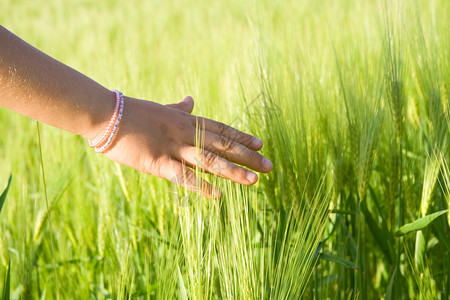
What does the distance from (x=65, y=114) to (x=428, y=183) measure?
2.09ft

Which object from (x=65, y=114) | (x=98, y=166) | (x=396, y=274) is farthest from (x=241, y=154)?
(x=98, y=166)

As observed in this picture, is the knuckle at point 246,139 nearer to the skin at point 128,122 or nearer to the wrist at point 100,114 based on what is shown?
the skin at point 128,122

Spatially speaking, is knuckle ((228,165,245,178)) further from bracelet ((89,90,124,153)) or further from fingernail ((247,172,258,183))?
bracelet ((89,90,124,153))

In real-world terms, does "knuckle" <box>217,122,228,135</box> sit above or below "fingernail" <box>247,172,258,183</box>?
above

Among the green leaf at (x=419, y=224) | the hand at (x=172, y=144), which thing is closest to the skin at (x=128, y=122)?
the hand at (x=172, y=144)

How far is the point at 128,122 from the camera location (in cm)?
82

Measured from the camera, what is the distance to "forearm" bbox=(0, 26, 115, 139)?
0.74m

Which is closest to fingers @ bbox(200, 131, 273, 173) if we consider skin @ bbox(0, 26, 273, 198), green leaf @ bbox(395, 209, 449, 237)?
skin @ bbox(0, 26, 273, 198)

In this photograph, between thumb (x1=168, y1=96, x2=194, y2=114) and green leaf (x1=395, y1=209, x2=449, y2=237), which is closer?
green leaf (x1=395, y1=209, x2=449, y2=237)

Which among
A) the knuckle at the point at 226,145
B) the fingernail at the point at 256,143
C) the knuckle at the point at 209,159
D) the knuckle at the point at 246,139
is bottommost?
the knuckle at the point at 209,159

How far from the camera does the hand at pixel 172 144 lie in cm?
82

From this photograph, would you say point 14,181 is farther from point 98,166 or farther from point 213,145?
point 213,145

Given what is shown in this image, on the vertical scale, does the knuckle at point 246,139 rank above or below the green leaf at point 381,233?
above

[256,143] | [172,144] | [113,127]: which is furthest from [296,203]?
[113,127]
